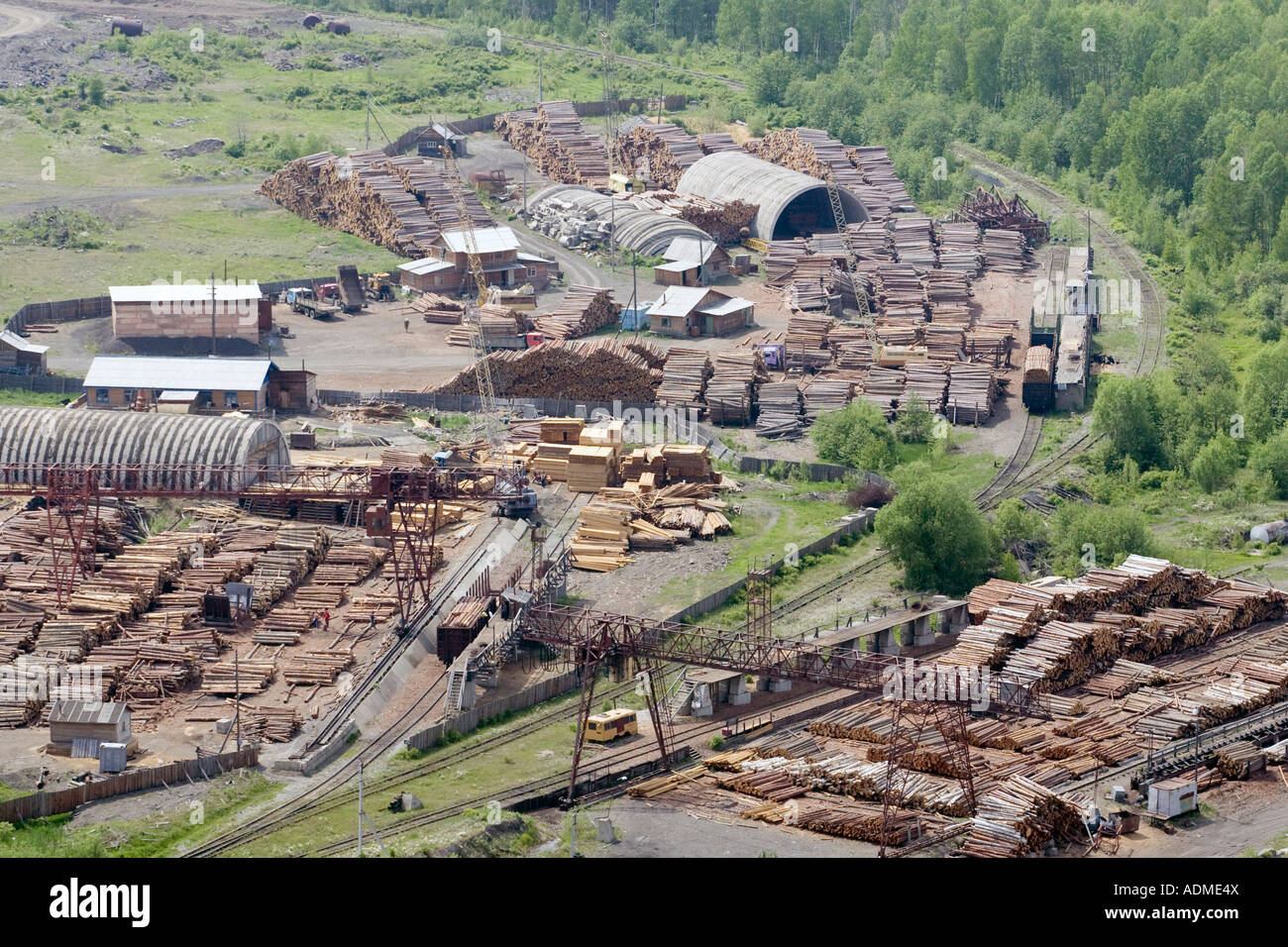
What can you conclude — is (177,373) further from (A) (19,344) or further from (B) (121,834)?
(B) (121,834)

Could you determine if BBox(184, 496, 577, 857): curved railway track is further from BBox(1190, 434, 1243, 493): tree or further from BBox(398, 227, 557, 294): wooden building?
BBox(398, 227, 557, 294): wooden building

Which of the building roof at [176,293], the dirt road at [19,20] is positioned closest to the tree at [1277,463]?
the building roof at [176,293]

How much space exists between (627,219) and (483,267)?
35.2ft

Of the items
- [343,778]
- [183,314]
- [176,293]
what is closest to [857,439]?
[183,314]

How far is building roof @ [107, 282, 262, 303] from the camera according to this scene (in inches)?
3927

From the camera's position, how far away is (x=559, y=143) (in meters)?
131

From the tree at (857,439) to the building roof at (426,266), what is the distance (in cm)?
2775

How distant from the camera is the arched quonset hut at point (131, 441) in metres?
80.3

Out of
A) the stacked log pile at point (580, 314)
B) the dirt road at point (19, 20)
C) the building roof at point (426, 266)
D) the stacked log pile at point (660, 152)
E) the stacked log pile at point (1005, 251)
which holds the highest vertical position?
the dirt road at point (19, 20)

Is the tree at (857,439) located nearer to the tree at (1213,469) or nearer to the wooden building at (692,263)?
the tree at (1213,469)

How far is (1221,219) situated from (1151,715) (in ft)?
191

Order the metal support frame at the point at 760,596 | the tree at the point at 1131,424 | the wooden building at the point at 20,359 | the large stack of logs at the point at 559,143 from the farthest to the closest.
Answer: the large stack of logs at the point at 559,143 → the wooden building at the point at 20,359 → the tree at the point at 1131,424 → the metal support frame at the point at 760,596
